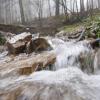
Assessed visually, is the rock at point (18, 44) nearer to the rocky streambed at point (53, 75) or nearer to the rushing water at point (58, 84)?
the rocky streambed at point (53, 75)

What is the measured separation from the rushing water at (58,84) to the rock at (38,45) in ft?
5.99

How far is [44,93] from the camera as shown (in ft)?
15.3

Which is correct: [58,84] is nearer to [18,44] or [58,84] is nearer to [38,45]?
[38,45]

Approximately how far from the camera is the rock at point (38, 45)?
9.00 m

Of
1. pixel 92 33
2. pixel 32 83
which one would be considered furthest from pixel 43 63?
pixel 92 33

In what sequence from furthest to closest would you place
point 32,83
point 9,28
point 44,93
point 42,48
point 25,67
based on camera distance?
point 9,28, point 42,48, point 25,67, point 32,83, point 44,93

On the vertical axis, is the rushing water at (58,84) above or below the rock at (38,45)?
below

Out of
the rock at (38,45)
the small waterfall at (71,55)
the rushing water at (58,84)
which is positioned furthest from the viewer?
the rock at (38,45)

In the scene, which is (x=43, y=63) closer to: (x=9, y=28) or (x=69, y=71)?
(x=69, y=71)

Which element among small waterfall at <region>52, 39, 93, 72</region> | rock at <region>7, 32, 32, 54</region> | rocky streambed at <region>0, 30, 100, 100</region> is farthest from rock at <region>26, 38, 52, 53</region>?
small waterfall at <region>52, 39, 93, 72</region>

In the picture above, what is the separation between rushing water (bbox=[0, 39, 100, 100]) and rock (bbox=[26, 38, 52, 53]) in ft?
5.99

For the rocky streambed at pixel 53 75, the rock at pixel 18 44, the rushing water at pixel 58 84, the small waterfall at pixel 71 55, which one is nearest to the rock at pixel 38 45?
the rocky streambed at pixel 53 75

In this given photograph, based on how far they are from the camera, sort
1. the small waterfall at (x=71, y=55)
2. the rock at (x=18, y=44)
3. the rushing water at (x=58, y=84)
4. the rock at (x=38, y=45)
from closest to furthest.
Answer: the rushing water at (x=58, y=84), the small waterfall at (x=71, y=55), the rock at (x=38, y=45), the rock at (x=18, y=44)

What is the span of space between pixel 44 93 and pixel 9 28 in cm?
1200
